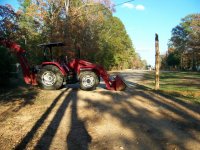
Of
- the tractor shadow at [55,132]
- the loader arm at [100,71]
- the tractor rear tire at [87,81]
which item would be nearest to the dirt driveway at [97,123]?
the tractor shadow at [55,132]

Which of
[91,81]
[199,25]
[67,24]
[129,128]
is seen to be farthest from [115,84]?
[199,25]

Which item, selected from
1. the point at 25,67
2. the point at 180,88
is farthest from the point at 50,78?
the point at 180,88

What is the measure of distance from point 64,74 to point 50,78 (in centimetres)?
68

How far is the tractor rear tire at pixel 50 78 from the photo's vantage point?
13.8 meters

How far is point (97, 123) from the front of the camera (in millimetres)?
8070

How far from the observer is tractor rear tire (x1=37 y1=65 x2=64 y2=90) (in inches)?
544

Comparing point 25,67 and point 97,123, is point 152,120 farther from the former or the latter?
point 25,67

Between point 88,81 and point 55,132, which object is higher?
point 88,81

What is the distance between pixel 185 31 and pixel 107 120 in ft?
270

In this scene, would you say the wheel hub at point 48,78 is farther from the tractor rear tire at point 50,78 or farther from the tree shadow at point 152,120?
the tree shadow at point 152,120

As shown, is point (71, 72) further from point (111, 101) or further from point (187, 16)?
point (187, 16)

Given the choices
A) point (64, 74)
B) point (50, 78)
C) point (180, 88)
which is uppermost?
point (64, 74)

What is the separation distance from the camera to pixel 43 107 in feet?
32.2

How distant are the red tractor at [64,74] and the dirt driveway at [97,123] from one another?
2.12m
